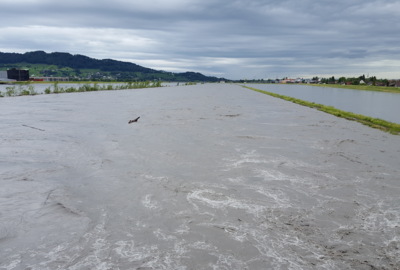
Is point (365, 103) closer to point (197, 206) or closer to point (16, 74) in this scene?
point (197, 206)

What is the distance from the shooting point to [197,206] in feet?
25.8

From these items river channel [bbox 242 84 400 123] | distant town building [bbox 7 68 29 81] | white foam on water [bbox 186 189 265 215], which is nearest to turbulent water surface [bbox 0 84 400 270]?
white foam on water [bbox 186 189 265 215]

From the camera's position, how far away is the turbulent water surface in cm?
566

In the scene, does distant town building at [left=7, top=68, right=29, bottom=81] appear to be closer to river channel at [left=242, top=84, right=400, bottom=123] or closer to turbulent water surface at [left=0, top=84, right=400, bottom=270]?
river channel at [left=242, top=84, right=400, bottom=123]

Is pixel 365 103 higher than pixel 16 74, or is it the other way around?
pixel 16 74

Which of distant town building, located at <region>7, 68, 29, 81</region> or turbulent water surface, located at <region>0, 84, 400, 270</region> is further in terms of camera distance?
distant town building, located at <region>7, 68, 29, 81</region>

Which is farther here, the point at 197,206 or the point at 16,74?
the point at 16,74

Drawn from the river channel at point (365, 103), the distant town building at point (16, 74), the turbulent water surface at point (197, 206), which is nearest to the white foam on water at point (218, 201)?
the turbulent water surface at point (197, 206)

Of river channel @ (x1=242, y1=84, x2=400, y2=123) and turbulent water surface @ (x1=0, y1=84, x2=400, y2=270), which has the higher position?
river channel @ (x1=242, y1=84, x2=400, y2=123)

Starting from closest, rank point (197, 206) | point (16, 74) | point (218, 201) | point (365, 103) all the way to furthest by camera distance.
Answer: point (197, 206)
point (218, 201)
point (365, 103)
point (16, 74)

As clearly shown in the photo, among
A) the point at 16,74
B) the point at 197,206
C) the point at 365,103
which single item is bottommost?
the point at 197,206

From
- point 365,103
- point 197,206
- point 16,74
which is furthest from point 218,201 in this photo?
point 16,74

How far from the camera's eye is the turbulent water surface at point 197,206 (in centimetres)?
566

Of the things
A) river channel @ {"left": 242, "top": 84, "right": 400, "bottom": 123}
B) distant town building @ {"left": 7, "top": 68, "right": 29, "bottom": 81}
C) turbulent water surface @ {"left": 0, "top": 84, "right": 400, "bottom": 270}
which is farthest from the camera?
distant town building @ {"left": 7, "top": 68, "right": 29, "bottom": 81}
